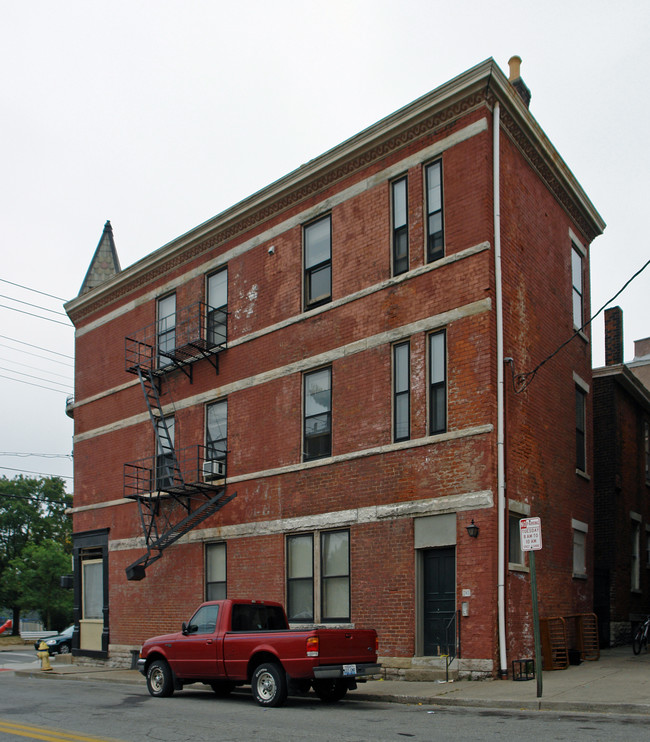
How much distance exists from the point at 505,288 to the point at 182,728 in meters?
10.4

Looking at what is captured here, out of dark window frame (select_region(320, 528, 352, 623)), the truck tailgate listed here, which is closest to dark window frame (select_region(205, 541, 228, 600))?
dark window frame (select_region(320, 528, 352, 623))

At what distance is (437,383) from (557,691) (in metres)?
6.44

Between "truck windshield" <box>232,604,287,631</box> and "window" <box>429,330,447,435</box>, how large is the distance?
470 cm

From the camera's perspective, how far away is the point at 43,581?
5909 cm

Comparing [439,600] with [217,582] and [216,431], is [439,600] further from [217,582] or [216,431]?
[216,431]

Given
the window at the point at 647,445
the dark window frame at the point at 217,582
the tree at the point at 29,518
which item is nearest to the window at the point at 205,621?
the dark window frame at the point at 217,582

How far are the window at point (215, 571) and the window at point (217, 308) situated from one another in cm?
531

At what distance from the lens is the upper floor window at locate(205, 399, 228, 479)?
22.2 meters

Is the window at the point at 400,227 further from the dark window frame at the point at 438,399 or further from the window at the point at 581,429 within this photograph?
the window at the point at 581,429

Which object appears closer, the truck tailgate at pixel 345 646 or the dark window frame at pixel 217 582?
the truck tailgate at pixel 345 646

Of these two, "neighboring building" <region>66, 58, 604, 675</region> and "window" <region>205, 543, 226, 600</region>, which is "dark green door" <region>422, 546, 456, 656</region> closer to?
"neighboring building" <region>66, 58, 604, 675</region>

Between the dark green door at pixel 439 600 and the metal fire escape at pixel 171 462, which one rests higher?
the metal fire escape at pixel 171 462

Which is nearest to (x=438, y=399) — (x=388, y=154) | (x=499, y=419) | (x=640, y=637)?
(x=499, y=419)

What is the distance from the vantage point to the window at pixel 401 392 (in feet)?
58.5
